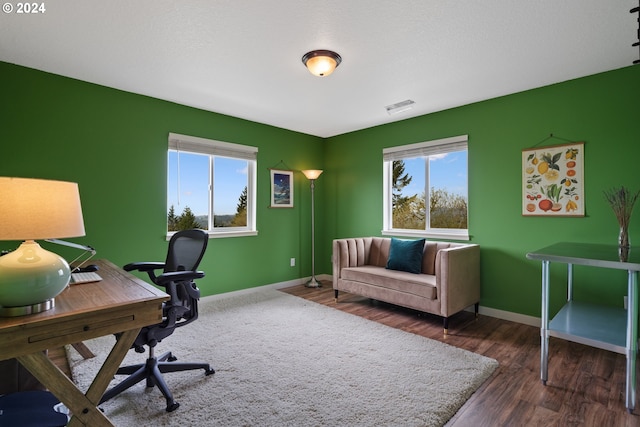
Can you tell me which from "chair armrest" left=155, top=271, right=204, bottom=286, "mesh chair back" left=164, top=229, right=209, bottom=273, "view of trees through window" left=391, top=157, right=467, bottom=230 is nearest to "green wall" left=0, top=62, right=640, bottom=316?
"view of trees through window" left=391, top=157, right=467, bottom=230

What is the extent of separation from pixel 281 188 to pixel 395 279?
221cm

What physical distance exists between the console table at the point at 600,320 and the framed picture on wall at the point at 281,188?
332 cm

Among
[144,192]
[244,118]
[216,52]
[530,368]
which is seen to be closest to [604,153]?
[530,368]

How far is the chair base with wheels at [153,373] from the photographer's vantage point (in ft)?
6.10

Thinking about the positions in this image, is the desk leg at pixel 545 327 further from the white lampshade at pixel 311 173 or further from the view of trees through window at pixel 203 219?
the view of trees through window at pixel 203 219

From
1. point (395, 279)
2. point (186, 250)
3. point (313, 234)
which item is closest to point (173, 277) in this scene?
point (186, 250)

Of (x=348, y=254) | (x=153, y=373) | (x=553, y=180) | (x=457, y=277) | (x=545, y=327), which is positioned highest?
(x=553, y=180)

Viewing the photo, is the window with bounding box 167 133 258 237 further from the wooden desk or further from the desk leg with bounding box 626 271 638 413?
the desk leg with bounding box 626 271 638 413

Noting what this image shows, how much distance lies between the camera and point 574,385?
209 centimetres

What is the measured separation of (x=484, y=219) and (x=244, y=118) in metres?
3.28

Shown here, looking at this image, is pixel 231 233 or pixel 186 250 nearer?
pixel 186 250

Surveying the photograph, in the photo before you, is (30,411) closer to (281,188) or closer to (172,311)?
(172,311)

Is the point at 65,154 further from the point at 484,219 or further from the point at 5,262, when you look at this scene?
the point at 484,219

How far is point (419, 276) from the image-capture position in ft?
11.4
